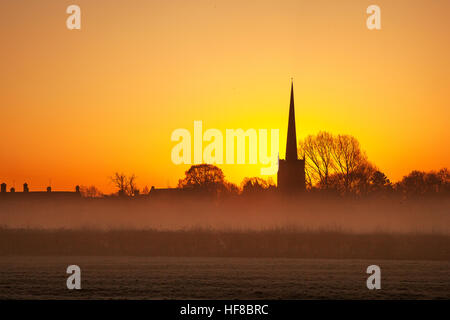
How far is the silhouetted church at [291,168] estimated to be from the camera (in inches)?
4992

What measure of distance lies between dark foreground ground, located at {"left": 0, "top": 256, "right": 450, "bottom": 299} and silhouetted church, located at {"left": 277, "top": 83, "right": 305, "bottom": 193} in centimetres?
5308

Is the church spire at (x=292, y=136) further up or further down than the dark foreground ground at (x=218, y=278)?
further up

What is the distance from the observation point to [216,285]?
5534cm

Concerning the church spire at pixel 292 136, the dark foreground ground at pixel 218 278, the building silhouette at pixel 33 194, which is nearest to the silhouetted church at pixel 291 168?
the church spire at pixel 292 136

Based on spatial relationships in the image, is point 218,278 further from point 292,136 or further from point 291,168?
point 292,136

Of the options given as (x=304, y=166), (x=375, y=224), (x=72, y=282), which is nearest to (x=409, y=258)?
(x=375, y=224)

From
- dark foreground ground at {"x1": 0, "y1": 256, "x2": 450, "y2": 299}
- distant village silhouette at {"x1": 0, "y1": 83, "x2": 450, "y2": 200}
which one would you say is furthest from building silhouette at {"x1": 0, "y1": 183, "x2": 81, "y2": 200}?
dark foreground ground at {"x1": 0, "y1": 256, "x2": 450, "y2": 299}

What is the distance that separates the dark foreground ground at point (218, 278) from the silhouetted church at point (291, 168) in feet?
174

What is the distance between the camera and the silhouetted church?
127 meters

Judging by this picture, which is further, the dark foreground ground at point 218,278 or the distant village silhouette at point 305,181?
the distant village silhouette at point 305,181

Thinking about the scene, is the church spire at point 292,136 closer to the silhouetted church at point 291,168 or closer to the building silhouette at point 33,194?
the silhouetted church at point 291,168

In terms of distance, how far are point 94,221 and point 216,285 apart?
32254mm
